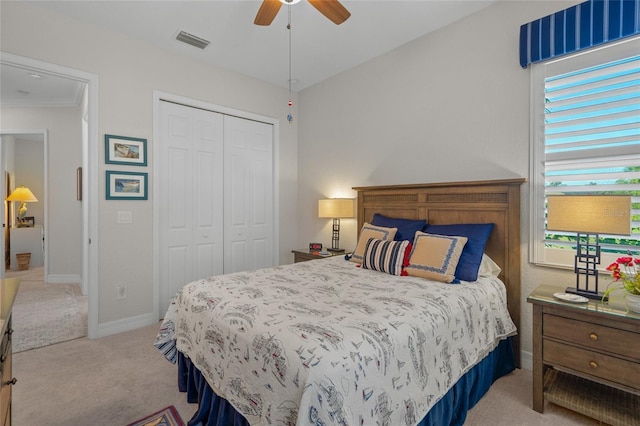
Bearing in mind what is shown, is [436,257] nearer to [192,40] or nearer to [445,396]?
[445,396]

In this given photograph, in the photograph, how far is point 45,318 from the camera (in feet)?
11.2

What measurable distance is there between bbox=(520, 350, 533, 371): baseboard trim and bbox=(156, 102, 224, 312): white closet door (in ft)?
10.5

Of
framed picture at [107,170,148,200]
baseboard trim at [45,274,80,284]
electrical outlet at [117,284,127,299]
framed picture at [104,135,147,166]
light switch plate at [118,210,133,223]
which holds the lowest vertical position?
baseboard trim at [45,274,80,284]

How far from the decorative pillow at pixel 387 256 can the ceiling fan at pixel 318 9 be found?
1733 mm

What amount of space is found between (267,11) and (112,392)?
2796mm

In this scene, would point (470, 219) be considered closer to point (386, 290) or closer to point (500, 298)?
point (500, 298)

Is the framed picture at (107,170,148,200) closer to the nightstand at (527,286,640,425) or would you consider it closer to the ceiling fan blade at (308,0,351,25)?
the ceiling fan blade at (308,0,351,25)

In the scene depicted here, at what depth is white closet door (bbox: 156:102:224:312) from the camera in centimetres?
346

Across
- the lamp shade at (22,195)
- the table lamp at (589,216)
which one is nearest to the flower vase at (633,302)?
the table lamp at (589,216)

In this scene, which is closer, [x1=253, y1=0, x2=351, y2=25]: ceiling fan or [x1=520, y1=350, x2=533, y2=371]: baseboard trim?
[x1=253, y1=0, x2=351, y2=25]: ceiling fan

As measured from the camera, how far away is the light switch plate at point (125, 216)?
10.2ft

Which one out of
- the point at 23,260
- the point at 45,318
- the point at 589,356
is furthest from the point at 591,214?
the point at 23,260

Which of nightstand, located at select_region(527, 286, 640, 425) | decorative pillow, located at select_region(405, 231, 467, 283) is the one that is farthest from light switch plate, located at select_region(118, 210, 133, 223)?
nightstand, located at select_region(527, 286, 640, 425)

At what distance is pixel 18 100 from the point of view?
4.70 m
